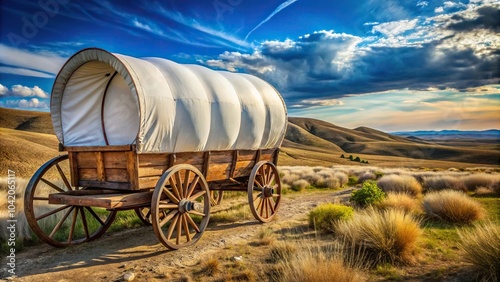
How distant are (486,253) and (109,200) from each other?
5252mm

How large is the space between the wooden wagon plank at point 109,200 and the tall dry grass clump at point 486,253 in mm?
4912

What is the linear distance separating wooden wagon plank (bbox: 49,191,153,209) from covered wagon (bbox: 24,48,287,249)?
2 cm

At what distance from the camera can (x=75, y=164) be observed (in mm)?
6707

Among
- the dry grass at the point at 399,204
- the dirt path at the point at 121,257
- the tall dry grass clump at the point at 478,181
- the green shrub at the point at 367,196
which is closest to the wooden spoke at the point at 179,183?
the dirt path at the point at 121,257

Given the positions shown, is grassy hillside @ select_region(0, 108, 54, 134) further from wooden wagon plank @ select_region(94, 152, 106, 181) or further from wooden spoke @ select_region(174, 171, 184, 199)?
wooden spoke @ select_region(174, 171, 184, 199)

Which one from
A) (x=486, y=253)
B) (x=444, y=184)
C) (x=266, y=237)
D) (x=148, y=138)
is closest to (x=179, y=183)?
(x=148, y=138)

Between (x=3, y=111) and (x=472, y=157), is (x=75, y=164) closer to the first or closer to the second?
(x=472, y=157)

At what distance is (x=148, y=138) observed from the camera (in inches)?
225

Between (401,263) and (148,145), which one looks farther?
(148,145)

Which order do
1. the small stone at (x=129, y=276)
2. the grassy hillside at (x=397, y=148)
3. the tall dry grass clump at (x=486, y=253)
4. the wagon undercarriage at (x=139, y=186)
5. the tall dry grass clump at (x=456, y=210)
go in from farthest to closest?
the grassy hillside at (x=397, y=148)
the tall dry grass clump at (x=456, y=210)
the wagon undercarriage at (x=139, y=186)
the small stone at (x=129, y=276)
the tall dry grass clump at (x=486, y=253)

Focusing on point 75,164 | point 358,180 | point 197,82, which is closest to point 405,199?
point 197,82

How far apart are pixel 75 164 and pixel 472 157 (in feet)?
269

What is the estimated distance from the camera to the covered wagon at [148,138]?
577 centimetres

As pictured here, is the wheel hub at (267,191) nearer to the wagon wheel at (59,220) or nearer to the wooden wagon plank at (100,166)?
the wagon wheel at (59,220)
